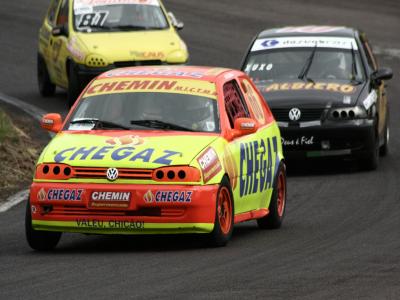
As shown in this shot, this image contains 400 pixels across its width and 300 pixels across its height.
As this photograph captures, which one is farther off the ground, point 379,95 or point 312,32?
→ point 312,32

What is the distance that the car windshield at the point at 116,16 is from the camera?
24031mm

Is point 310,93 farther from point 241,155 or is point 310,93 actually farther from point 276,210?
point 241,155

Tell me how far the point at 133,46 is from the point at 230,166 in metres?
10.8

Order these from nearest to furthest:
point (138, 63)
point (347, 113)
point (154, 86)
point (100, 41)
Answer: point (154, 86)
point (347, 113)
point (138, 63)
point (100, 41)

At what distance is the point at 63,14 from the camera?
82.1 feet

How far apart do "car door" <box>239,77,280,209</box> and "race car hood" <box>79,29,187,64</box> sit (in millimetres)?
8569

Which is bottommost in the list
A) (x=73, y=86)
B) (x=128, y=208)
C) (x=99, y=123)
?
(x=73, y=86)

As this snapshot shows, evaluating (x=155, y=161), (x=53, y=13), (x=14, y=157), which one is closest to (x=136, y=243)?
(x=155, y=161)

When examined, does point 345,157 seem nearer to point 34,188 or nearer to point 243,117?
point 243,117

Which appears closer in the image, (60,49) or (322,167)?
(322,167)

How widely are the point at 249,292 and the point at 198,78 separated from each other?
3946 mm

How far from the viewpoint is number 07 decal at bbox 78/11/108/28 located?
24078mm

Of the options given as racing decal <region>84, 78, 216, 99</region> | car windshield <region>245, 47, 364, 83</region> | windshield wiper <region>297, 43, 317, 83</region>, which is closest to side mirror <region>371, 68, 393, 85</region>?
car windshield <region>245, 47, 364, 83</region>

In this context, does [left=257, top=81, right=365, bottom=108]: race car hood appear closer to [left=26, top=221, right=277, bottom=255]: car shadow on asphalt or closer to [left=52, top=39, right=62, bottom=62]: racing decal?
[left=26, top=221, right=277, bottom=255]: car shadow on asphalt
